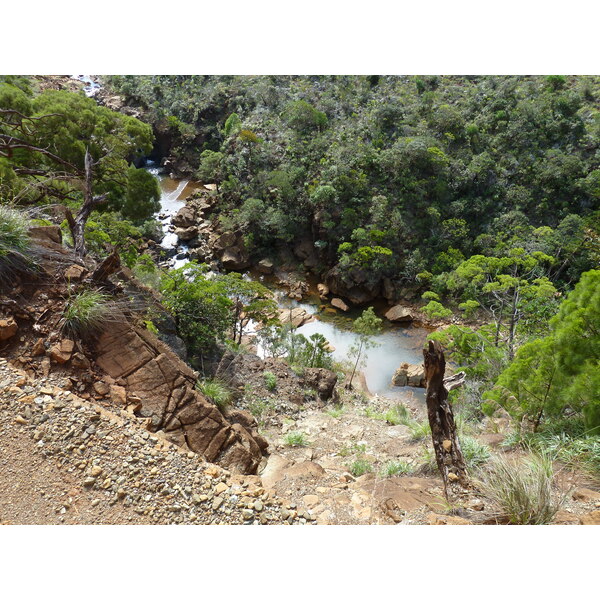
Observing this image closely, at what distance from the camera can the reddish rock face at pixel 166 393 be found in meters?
3.89

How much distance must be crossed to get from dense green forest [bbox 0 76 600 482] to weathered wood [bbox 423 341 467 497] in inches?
161

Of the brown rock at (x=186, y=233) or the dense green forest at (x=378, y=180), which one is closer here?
the dense green forest at (x=378, y=180)

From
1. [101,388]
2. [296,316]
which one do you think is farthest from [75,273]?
[296,316]

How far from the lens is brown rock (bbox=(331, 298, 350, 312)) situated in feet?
58.0

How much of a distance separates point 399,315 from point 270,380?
8942 millimetres

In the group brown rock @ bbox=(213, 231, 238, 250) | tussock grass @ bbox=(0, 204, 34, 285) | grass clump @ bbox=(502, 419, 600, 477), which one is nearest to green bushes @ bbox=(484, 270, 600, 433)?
grass clump @ bbox=(502, 419, 600, 477)

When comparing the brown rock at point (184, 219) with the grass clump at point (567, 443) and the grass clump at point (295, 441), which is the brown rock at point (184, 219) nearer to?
the grass clump at point (295, 441)

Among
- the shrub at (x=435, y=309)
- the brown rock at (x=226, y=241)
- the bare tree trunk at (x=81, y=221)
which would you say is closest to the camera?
the bare tree trunk at (x=81, y=221)

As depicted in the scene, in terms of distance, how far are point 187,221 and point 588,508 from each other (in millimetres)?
19858

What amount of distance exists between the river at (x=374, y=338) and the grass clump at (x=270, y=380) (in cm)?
480

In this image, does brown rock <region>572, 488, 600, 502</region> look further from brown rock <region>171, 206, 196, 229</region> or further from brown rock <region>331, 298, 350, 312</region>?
brown rock <region>171, 206, 196, 229</region>

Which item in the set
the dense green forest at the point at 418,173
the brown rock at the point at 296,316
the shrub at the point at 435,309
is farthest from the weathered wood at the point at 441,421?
the brown rock at the point at 296,316

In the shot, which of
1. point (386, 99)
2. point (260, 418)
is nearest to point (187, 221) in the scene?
point (386, 99)

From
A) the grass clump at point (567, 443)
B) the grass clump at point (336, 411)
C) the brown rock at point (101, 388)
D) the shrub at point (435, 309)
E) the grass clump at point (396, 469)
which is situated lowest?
the grass clump at point (336, 411)
